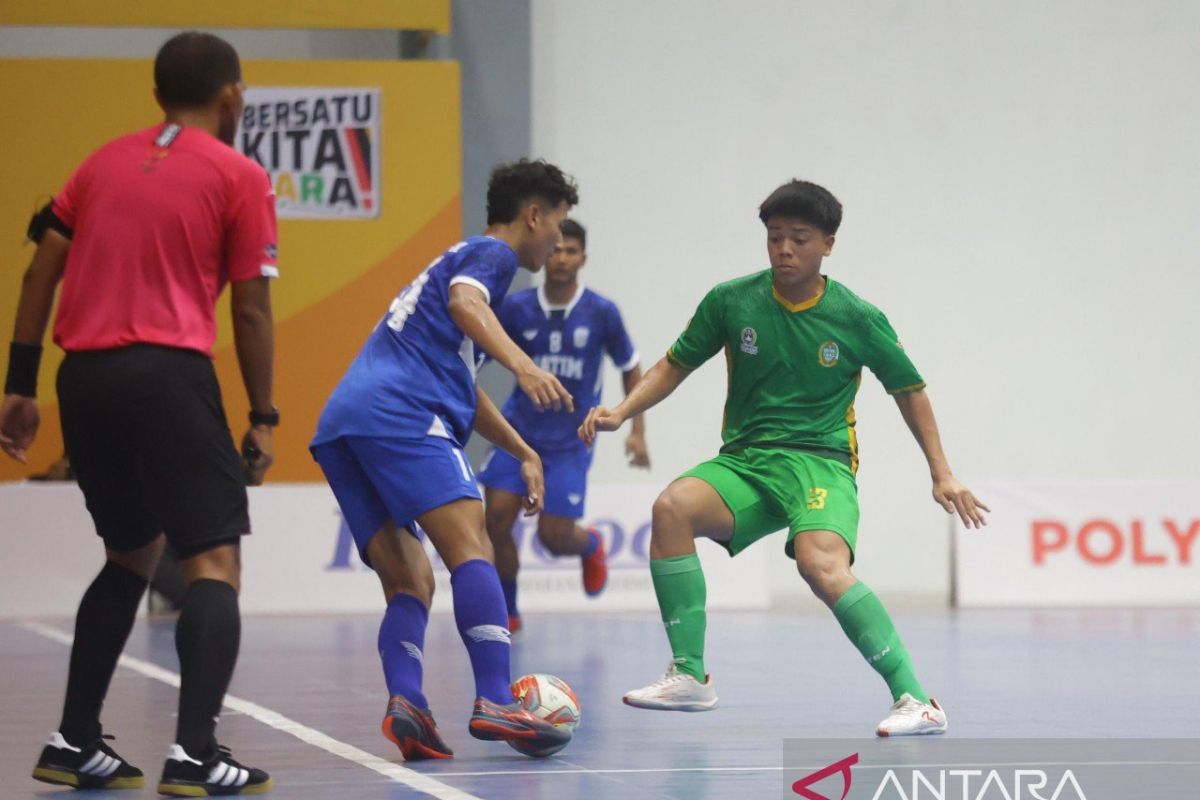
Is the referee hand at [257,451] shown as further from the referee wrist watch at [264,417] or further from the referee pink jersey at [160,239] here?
the referee pink jersey at [160,239]

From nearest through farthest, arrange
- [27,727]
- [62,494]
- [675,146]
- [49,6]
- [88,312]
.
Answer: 1. [88,312]
2. [27,727]
3. [62,494]
4. [49,6]
5. [675,146]

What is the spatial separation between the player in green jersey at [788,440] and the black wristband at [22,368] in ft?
7.13

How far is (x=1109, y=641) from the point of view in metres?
10.3

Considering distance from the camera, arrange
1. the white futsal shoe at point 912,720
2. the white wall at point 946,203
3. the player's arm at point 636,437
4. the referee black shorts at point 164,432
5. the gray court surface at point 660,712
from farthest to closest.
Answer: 1. the white wall at point 946,203
2. the player's arm at point 636,437
3. the white futsal shoe at point 912,720
4. the gray court surface at point 660,712
5. the referee black shorts at point 164,432

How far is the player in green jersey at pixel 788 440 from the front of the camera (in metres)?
6.40

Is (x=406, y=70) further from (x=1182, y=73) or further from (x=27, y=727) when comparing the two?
(x=27, y=727)

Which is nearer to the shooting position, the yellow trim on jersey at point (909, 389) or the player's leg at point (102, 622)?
the player's leg at point (102, 622)

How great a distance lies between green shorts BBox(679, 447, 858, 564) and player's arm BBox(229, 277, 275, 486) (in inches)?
85.3

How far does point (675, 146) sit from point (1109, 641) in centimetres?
728

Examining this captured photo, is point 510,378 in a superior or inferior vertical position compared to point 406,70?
inferior

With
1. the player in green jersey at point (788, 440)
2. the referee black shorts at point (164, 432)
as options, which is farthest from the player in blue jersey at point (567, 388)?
the referee black shorts at point (164, 432)

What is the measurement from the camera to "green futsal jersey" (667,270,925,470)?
6.68m

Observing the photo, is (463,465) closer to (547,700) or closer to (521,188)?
(547,700)

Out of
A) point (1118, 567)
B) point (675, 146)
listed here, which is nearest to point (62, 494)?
point (675, 146)
